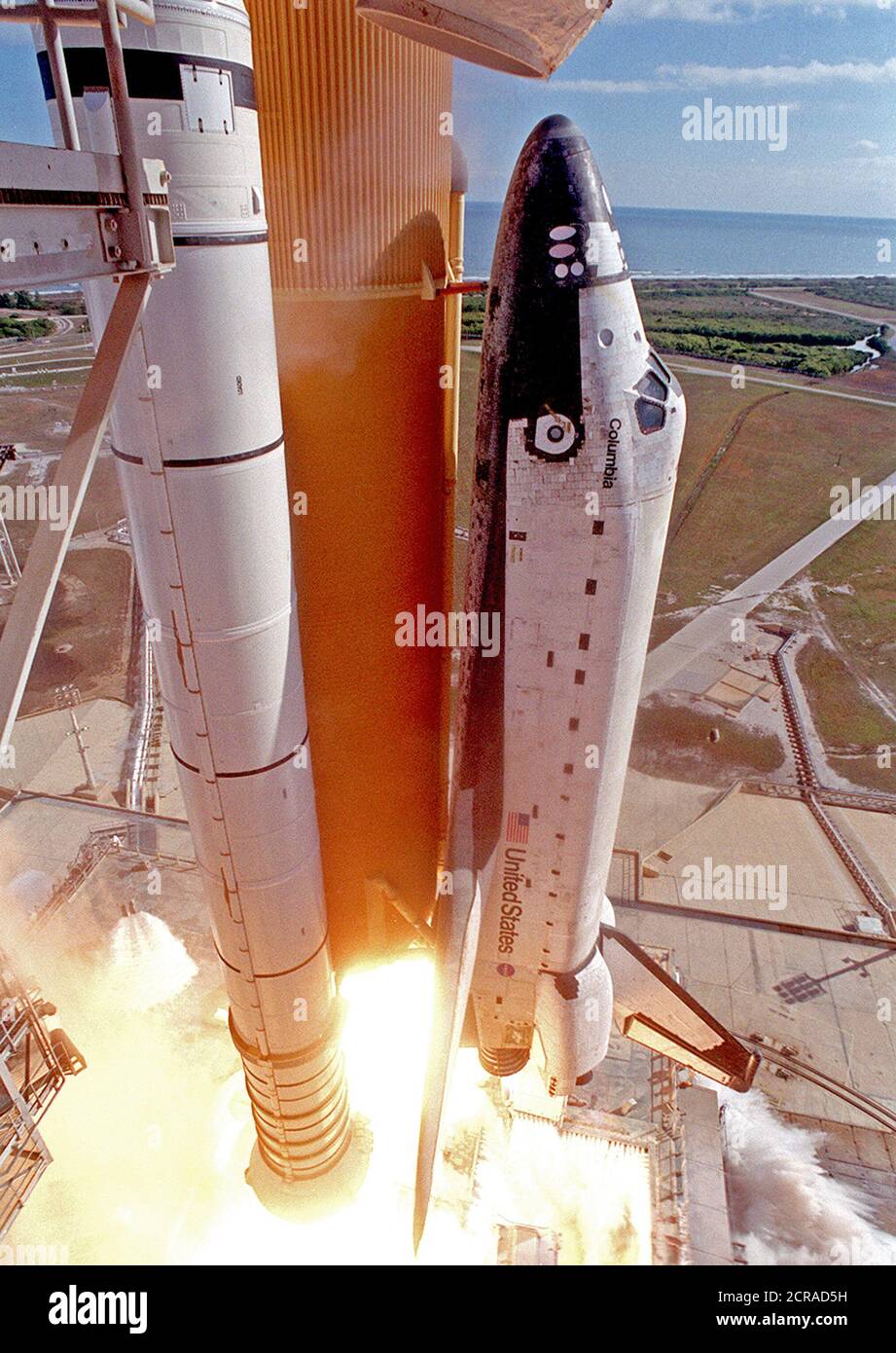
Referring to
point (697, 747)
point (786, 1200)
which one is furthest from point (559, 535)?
point (697, 747)

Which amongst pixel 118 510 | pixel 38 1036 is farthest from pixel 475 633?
pixel 118 510

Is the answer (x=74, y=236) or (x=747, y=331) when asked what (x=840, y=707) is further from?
(x=747, y=331)

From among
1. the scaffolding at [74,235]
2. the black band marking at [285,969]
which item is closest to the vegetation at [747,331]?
the black band marking at [285,969]

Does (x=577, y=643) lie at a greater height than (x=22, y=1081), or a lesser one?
greater

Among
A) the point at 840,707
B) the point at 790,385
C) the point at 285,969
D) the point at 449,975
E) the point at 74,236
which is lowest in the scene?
the point at 449,975

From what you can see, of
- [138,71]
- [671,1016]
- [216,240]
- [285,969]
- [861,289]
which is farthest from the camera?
[861,289]
